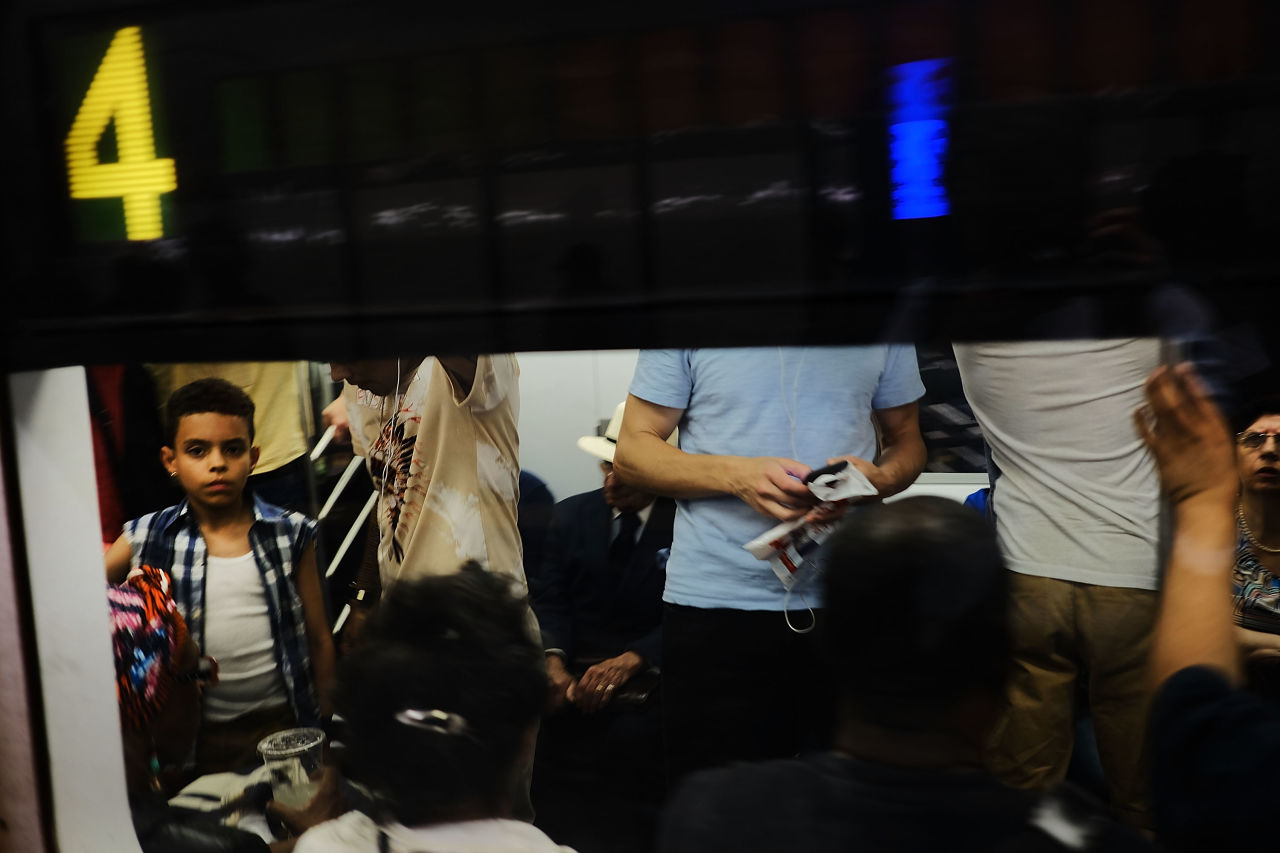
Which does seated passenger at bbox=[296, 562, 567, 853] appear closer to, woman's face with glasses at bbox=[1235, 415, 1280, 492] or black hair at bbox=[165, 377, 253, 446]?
black hair at bbox=[165, 377, 253, 446]

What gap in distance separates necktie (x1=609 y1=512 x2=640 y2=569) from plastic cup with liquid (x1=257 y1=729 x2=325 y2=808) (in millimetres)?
717

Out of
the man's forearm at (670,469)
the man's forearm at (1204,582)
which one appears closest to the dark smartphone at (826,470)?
the man's forearm at (670,469)

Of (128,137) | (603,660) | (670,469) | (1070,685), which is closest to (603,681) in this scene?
(603,660)

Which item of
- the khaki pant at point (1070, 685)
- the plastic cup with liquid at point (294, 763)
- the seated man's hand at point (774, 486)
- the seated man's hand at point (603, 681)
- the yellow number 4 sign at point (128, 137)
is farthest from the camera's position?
the plastic cup with liquid at point (294, 763)

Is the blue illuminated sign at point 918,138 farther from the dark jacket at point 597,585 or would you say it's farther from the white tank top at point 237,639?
the white tank top at point 237,639

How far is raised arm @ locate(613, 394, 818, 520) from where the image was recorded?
167cm

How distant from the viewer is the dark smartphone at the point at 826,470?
164 cm

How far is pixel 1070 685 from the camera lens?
158cm

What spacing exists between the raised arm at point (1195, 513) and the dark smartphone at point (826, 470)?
0.43 m

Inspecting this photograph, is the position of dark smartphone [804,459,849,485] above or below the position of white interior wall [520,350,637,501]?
below

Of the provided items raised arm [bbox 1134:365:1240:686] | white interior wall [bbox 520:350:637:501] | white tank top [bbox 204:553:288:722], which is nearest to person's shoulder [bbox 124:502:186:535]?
white tank top [bbox 204:553:288:722]

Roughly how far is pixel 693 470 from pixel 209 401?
98cm

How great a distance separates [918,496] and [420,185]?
0.98m

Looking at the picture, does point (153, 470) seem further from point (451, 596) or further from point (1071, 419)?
point (1071, 419)
